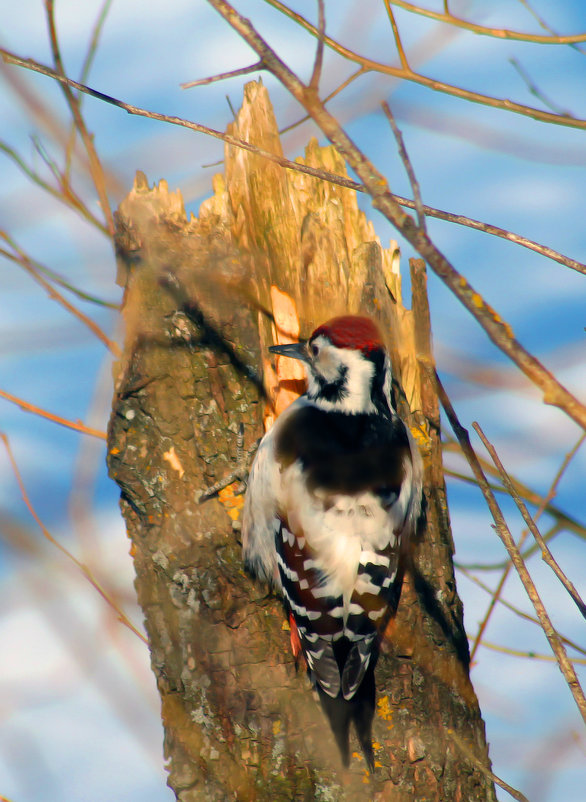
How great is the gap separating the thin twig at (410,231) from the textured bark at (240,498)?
181 centimetres

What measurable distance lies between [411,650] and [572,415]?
203cm

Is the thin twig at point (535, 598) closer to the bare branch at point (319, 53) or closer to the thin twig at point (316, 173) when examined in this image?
the thin twig at point (316, 173)

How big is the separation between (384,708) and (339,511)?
0.78 metres

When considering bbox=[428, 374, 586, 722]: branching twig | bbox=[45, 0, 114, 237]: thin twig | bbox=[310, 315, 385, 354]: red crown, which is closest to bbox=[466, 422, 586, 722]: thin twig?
bbox=[428, 374, 586, 722]: branching twig

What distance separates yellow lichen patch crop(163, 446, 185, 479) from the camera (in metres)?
3.24

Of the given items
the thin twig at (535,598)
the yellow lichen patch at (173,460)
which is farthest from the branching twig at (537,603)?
the yellow lichen patch at (173,460)

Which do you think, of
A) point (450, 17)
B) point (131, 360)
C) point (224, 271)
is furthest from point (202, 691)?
point (450, 17)

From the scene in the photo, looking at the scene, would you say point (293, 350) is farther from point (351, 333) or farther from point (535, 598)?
point (535, 598)

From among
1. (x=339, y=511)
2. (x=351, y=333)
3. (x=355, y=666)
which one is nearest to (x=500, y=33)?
(x=351, y=333)

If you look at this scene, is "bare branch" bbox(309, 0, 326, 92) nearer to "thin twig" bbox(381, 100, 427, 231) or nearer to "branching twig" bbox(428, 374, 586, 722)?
"thin twig" bbox(381, 100, 427, 231)

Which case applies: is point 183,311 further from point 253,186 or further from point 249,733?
point 249,733

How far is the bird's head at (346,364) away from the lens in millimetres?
3307

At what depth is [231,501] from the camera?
336cm

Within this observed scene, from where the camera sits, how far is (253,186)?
3.61m
